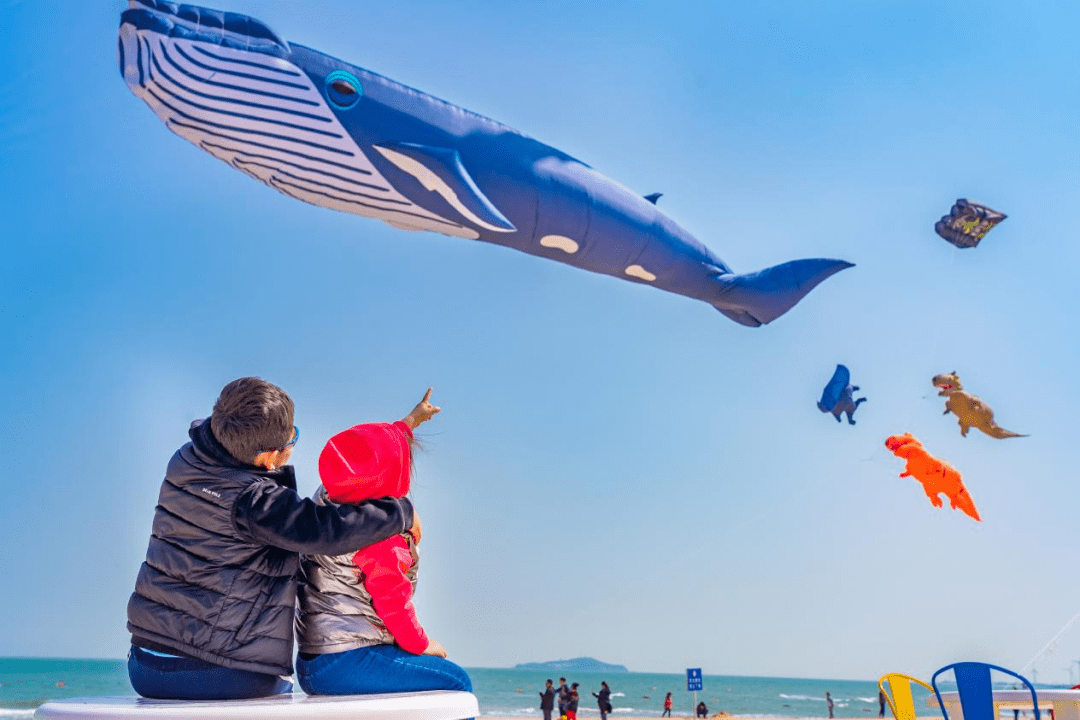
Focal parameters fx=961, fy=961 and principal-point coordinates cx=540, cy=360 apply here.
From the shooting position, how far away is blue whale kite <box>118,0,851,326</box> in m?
6.18

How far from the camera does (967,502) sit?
307 inches

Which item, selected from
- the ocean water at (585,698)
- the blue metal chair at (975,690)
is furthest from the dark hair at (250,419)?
the ocean water at (585,698)

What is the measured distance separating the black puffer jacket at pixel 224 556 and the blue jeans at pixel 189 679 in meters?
0.02

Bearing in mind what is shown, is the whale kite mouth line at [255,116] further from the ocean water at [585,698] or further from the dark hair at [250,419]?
the ocean water at [585,698]

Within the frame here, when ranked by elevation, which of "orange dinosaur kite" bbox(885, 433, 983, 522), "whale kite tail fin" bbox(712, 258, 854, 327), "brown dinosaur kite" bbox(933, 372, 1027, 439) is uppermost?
"whale kite tail fin" bbox(712, 258, 854, 327)

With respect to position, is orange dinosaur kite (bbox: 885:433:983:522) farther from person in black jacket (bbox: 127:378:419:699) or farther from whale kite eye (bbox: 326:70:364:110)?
person in black jacket (bbox: 127:378:419:699)

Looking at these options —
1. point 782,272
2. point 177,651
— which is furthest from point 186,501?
A: point 782,272

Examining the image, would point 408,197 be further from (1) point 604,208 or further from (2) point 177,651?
(2) point 177,651

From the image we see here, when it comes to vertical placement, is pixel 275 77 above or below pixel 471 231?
above

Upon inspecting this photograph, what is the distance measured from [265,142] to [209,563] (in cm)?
506

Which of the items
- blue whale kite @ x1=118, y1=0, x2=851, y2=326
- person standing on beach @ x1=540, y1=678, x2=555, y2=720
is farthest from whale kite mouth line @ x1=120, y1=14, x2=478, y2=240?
person standing on beach @ x1=540, y1=678, x2=555, y2=720

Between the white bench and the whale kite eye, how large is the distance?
5419 mm

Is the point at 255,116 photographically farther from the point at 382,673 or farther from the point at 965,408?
the point at 965,408

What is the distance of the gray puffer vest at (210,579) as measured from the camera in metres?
1.80
